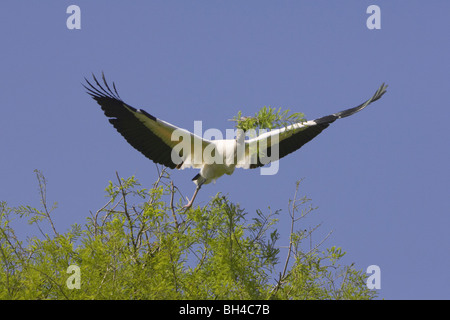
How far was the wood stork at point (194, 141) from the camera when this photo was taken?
7859 mm

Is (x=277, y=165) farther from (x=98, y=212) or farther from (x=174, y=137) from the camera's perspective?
(x=98, y=212)

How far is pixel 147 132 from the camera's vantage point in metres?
8.11

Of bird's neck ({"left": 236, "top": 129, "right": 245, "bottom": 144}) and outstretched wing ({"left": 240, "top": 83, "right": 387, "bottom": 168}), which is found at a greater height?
outstretched wing ({"left": 240, "top": 83, "right": 387, "bottom": 168})

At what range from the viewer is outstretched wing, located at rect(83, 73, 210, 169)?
25.9 ft

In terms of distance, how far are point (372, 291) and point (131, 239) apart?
6.34ft

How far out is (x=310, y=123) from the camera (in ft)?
26.8

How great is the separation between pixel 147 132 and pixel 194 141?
55cm

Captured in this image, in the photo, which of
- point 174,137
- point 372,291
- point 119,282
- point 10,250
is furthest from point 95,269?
point 174,137

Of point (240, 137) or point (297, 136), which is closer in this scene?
point (240, 137)

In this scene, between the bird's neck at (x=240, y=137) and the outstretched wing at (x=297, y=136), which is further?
the outstretched wing at (x=297, y=136)

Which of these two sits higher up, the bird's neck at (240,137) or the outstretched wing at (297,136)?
the outstretched wing at (297,136)

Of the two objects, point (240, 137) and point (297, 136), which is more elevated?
point (297, 136)

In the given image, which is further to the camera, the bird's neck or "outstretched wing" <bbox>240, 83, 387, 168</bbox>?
"outstretched wing" <bbox>240, 83, 387, 168</bbox>
